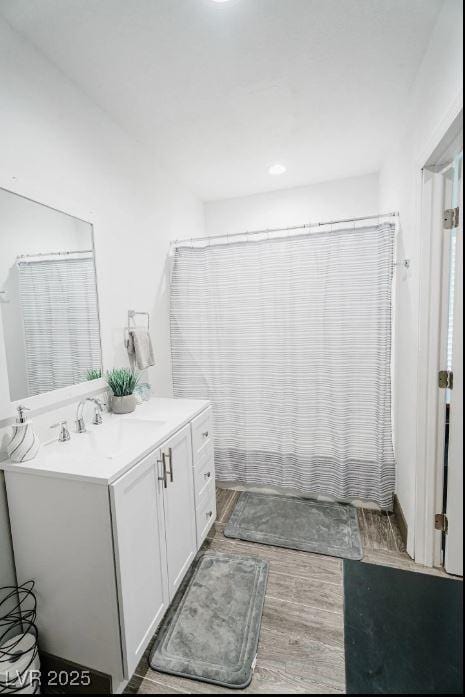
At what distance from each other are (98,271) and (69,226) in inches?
10.3

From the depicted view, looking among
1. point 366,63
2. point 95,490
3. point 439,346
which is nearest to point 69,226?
point 95,490

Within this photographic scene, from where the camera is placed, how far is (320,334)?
2160 mm

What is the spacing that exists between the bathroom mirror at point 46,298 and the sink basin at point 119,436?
10.7 inches

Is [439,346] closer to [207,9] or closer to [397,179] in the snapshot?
[397,179]

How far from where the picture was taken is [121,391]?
1748 millimetres

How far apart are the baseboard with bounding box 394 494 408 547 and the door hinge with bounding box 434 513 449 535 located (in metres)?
0.24

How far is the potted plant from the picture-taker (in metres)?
1.73

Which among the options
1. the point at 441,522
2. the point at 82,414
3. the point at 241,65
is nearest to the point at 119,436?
the point at 82,414

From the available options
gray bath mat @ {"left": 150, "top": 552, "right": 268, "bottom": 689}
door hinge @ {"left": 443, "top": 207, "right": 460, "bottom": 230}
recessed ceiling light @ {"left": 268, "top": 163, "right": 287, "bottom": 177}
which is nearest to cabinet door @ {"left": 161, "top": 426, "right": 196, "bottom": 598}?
gray bath mat @ {"left": 150, "top": 552, "right": 268, "bottom": 689}

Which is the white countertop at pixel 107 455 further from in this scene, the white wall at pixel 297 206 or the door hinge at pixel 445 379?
the white wall at pixel 297 206

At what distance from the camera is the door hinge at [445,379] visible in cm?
150

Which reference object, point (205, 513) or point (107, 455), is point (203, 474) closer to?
point (205, 513)

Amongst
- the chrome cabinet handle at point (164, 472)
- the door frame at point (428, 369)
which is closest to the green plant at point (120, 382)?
the chrome cabinet handle at point (164, 472)

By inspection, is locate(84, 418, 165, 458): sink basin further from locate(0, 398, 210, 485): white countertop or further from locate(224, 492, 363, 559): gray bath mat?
locate(224, 492, 363, 559): gray bath mat
